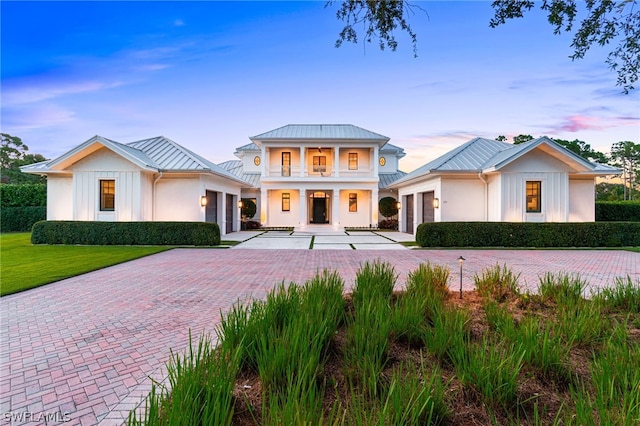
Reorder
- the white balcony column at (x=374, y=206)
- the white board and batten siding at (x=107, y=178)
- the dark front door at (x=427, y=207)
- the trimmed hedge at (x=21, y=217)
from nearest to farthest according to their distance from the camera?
the white board and batten siding at (x=107, y=178), the dark front door at (x=427, y=207), the trimmed hedge at (x=21, y=217), the white balcony column at (x=374, y=206)

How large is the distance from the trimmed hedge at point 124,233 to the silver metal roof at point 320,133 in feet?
45.1

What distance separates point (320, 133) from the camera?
28750 millimetres

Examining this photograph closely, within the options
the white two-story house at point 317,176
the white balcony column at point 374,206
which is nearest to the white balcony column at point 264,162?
the white two-story house at point 317,176

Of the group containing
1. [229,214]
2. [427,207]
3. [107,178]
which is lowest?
[229,214]

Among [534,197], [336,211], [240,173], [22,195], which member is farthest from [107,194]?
[534,197]

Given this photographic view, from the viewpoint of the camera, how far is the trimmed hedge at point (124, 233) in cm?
1507

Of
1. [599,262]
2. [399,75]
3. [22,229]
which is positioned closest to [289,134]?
[399,75]

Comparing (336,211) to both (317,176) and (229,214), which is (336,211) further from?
(229,214)

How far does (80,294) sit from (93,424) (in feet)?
16.7

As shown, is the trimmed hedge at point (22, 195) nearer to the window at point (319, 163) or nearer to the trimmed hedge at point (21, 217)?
the trimmed hedge at point (21, 217)

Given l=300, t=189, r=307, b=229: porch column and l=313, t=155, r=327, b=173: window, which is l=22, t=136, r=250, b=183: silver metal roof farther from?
l=313, t=155, r=327, b=173: window

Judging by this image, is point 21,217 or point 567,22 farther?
point 21,217

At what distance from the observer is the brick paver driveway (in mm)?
2980

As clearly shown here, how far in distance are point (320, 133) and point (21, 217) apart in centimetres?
2388
